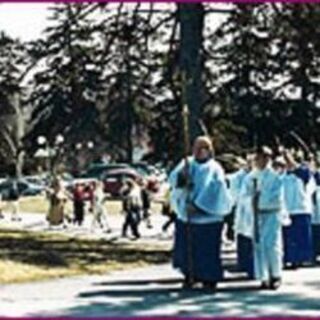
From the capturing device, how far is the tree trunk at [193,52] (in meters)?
24.0

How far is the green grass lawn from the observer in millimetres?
18281

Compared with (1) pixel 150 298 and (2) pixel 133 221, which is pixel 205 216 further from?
(2) pixel 133 221

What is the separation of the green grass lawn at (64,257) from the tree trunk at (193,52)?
284 centimetres

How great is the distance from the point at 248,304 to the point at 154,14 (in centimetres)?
1169

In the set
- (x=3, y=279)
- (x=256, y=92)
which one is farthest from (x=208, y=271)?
(x=256, y=92)

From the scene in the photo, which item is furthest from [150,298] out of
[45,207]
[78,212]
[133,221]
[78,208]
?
[45,207]

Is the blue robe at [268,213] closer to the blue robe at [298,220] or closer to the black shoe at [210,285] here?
the black shoe at [210,285]

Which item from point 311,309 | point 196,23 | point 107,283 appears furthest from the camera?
point 196,23

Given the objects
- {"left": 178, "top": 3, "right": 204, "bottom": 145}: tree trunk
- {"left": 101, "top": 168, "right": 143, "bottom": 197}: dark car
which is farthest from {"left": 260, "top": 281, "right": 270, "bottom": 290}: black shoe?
{"left": 101, "top": 168, "right": 143, "bottom": 197}: dark car

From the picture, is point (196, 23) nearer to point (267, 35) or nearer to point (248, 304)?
point (267, 35)

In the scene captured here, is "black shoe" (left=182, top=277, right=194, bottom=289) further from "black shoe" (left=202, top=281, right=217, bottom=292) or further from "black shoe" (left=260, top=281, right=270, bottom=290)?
"black shoe" (left=260, top=281, right=270, bottom=290)

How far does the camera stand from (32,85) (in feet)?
83.0

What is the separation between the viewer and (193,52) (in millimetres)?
24094

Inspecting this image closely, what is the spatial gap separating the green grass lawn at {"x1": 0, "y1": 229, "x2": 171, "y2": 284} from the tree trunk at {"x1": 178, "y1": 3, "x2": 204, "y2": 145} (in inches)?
112
